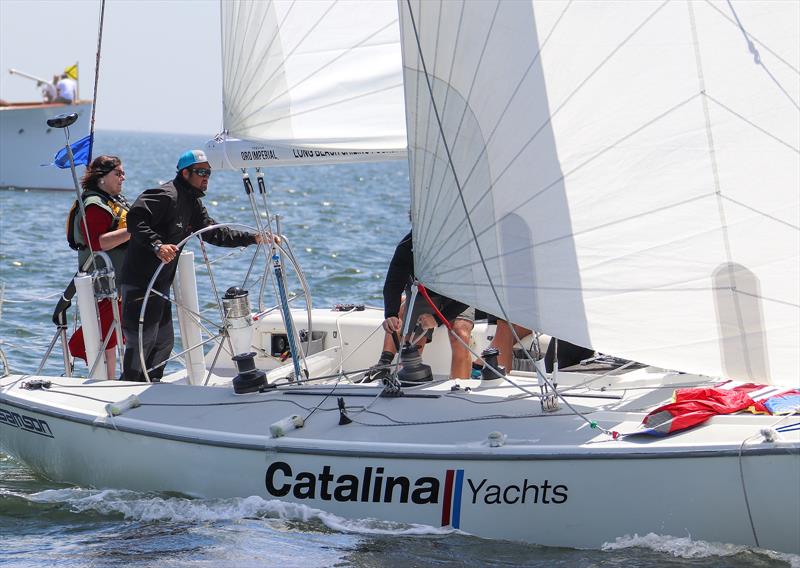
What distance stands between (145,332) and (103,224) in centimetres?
63

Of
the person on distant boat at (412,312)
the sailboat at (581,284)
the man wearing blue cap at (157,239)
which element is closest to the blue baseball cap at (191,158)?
the man wearing blue cap at (157,239)

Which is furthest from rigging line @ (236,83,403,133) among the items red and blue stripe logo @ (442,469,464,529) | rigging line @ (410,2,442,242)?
red and blue stripe logo @ (442,469,464,529)

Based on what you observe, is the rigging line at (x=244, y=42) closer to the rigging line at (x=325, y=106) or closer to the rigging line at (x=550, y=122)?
the rigging line at (x=325, y=106)

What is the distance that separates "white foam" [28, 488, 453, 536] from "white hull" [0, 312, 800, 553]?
0.04m

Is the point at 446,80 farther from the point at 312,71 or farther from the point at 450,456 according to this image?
the point at 312,71

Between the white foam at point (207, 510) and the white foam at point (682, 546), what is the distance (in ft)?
2.22

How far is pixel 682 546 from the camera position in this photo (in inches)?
159

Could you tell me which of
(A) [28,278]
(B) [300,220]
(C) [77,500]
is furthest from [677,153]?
(B) [300,220]

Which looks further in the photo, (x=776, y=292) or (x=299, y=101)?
(x=299, y=101)

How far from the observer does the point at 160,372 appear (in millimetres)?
6016

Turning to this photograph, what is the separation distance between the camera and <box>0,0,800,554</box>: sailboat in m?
3.99

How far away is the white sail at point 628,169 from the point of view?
3992 mm

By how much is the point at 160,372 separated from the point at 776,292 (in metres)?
3.31

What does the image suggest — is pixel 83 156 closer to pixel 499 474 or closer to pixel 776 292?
pixel 499 474
